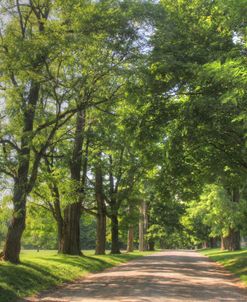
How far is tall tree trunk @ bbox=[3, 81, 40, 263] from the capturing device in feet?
53.8

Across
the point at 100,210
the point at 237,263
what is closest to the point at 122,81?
the point at 237,263

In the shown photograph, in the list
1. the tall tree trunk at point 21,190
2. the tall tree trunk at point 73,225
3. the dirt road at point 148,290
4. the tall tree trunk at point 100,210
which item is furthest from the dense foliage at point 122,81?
Result: the tall tree trunk at point 100,210

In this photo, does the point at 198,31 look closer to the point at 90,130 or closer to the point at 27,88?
the point at 27,88

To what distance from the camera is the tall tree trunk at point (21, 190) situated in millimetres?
16408

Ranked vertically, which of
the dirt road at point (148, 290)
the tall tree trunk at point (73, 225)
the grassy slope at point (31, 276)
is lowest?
the dirt road at point (148, 290)

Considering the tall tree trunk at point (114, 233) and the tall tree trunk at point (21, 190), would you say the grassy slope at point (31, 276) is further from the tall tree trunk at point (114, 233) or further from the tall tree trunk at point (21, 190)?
the tall tree trunk at point (114, 233)

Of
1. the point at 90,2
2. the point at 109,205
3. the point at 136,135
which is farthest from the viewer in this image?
the point at 109,205

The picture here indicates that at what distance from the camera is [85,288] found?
14492 millimetres

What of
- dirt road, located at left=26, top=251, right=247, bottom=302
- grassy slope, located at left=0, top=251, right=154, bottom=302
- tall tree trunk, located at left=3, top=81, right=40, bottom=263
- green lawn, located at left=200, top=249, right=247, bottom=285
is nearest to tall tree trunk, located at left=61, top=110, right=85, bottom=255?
grassy slope, located at left=0, top=251, right=154, bottom=302

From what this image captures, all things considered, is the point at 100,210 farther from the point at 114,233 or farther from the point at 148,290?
the point at 148,290

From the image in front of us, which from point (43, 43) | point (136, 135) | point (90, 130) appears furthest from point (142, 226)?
point (43, 43)

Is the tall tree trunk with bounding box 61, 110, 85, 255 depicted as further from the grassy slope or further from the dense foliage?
the dense foliage

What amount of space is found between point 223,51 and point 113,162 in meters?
23.4

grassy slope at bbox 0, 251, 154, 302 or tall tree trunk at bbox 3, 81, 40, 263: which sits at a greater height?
tall tree trunk at bbox 3, 81, 40, 263
